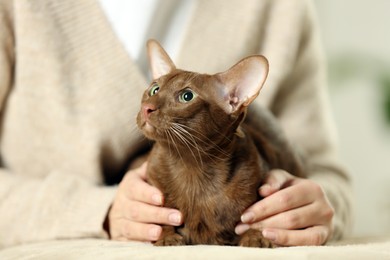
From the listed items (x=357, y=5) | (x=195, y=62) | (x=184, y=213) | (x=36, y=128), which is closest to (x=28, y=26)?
(x=36, y=128)

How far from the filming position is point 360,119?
320 cm

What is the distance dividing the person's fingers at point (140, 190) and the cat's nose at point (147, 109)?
203 mm

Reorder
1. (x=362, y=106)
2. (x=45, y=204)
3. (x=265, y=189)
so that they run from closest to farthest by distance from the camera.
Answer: (x=265, y=189) < (x=45, y=204) < (x=362, y=106)

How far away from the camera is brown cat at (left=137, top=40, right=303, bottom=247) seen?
3.10 ft

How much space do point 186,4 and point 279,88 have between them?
364 millimetres

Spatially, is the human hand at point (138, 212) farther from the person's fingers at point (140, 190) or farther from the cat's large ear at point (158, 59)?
the cat's large ear at point (158, 59)

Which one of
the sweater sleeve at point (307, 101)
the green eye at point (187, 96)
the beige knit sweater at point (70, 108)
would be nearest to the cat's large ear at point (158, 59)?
the green eye at point (187, 96)

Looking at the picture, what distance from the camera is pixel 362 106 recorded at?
10.4ft

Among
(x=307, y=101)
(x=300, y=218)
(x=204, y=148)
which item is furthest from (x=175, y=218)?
(x=307, y=101)

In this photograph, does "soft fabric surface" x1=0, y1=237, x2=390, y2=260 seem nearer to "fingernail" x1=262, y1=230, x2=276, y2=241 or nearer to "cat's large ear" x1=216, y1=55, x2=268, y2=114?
"fingernail" x1=262, y1=230, x2=276, y2=241

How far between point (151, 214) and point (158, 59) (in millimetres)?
284

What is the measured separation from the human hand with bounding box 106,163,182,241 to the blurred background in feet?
6.68

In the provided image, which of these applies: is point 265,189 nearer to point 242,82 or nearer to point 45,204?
point 242,82

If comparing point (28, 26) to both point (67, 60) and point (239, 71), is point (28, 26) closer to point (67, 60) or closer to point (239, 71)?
point (67, 60)
